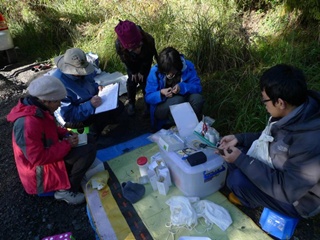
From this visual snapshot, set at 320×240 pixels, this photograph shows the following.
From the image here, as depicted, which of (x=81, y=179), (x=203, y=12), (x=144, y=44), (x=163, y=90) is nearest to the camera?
(x=81, y=179)

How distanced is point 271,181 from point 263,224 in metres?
0.44

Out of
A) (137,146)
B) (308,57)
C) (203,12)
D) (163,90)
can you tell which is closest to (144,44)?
(163,90)

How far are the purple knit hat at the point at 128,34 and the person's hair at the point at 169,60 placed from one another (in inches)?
17.9

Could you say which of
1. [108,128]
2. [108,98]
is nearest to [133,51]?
[108,98]

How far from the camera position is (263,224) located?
1.84 meters

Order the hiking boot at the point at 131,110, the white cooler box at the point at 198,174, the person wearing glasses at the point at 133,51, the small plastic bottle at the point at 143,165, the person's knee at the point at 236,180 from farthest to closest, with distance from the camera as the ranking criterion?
the hiking boot at the point at 131,110
the person wearing glasses at the point at 133,51
the small plastic bottle at the point at 143,165
the white cooler box at the point at 198,174
the person's knee at the point at 236,180

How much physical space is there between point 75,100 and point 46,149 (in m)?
0.80

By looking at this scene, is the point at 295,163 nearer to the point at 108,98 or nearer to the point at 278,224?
the point at 278,224

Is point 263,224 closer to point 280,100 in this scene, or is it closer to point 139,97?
point 280,100

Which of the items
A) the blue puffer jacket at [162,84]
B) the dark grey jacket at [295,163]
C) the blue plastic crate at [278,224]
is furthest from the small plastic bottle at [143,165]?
→ the blue plastic crate at [278,224]

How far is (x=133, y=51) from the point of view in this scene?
3037 millimetres

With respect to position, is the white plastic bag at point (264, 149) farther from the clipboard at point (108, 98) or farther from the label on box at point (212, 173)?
the clipboard at point (108, 98)

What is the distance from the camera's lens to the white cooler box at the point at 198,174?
2.00 m

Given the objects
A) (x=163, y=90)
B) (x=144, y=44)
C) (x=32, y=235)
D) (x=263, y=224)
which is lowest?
(x=32, y=235)
